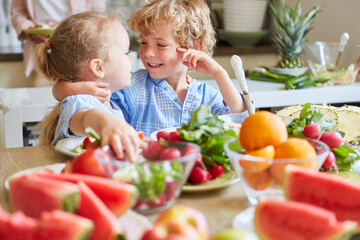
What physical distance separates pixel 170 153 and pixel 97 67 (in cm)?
96

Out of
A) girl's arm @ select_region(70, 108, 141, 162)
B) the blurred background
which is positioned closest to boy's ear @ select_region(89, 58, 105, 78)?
girl's arm @ select_region(70, 108, 141, 162)

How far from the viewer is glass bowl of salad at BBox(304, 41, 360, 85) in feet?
9.31

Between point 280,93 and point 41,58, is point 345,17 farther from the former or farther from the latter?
point 41,58

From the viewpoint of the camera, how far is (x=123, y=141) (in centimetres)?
82

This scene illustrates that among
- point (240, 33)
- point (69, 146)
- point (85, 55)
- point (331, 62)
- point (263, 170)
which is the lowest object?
point (240, 33)

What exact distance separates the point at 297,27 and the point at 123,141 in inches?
108

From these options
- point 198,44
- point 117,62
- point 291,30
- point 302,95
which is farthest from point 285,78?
point 117,62

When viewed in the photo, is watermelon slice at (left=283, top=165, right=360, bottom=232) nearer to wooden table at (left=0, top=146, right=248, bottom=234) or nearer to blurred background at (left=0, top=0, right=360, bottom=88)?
wooden table at (left=0, top=146, right=248, bottom=234)

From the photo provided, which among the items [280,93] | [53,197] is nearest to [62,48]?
[53,197]

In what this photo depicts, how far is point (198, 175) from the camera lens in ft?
2.90

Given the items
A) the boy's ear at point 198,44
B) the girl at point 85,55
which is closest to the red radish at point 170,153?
the girl at point 85,55

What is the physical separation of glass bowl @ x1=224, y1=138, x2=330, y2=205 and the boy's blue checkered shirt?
3.36ft

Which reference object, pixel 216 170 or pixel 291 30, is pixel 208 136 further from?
pixel 291 30

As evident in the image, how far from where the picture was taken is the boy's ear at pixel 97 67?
64.8 inches
